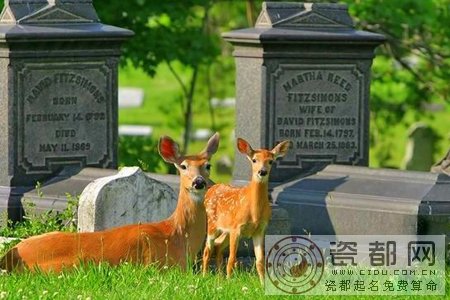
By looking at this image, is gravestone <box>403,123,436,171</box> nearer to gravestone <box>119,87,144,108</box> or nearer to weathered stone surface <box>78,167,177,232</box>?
weathered stone surface <box>78,167,177,232</box>

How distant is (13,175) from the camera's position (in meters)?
14.4

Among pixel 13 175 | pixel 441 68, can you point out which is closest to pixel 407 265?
pixel 13 175

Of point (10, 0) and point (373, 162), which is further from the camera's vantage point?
point (373, 162)

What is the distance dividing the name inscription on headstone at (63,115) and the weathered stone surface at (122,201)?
228cm

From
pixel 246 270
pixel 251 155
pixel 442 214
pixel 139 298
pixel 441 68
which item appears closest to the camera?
pixel 139 298

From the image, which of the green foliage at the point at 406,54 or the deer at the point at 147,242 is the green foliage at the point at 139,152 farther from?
the deer at the point at 147,242

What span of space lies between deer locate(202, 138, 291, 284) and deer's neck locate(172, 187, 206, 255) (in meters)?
0.43

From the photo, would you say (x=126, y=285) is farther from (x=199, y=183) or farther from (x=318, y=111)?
(x=318, y=111)

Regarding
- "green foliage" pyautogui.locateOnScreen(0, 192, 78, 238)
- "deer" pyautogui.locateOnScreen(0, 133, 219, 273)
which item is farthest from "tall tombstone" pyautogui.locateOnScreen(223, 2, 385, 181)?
"deer" pyautogui.locateOnScreen(0, 133, 219, 273)

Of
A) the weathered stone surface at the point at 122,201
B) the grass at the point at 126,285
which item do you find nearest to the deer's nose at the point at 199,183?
the grass at the point at 126,285

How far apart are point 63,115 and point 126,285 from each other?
15.6ft

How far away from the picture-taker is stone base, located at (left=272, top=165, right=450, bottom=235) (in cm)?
1330

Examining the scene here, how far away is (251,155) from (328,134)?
4.14m

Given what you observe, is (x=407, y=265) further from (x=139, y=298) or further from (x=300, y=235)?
(x=139, y=298)
